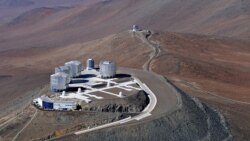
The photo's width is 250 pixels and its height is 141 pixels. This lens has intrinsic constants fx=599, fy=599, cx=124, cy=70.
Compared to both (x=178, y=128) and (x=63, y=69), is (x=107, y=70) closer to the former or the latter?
(x=63, y=69)

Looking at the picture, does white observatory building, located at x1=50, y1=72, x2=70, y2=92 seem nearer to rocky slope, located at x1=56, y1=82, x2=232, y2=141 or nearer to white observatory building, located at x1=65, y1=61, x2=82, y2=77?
white observatory building, located at x1=65, y1=61, x2=82, y2=77

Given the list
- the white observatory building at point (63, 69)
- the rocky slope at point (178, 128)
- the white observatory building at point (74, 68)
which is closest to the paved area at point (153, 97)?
the rocky slope at point (178, 128)

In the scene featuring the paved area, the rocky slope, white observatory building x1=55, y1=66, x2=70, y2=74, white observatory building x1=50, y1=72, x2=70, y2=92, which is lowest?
the rocky slope

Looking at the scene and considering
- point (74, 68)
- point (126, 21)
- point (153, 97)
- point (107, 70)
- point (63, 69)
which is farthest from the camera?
point (126, 21)

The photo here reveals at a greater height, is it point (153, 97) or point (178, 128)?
point (153, 97)

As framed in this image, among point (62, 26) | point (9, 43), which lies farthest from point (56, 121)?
point (62, 26)

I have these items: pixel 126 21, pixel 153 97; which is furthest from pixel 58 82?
pixel 126 21

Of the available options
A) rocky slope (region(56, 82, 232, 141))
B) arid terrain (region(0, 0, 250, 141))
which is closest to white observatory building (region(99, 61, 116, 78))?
arid terrain (region(0, 0, 250, 141))

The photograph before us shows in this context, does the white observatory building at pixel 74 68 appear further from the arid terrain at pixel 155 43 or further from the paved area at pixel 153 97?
the paved area at pixel 153 97

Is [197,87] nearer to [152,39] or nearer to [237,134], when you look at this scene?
[237,134]
